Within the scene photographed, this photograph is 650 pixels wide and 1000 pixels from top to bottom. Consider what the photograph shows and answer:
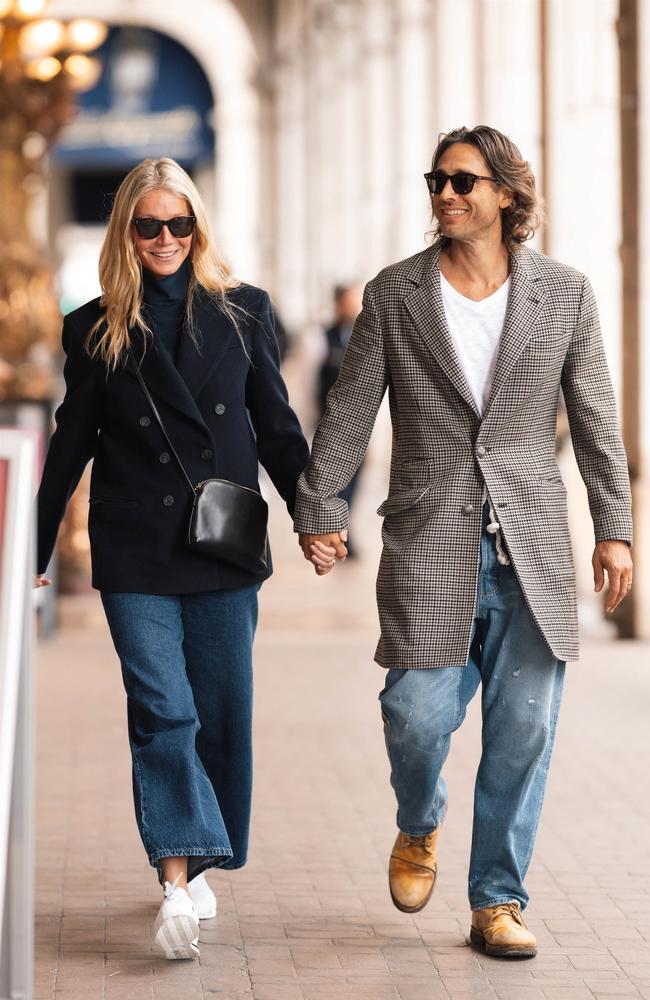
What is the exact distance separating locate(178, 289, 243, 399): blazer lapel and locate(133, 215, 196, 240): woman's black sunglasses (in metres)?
0.18

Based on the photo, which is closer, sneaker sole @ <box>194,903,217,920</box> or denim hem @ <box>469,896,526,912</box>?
denim hem @ <box>469,896,526,912</box>

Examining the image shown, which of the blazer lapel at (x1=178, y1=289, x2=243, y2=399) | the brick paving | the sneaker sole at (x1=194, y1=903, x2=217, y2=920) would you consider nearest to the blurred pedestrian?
the brick paving

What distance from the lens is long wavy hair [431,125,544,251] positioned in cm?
422

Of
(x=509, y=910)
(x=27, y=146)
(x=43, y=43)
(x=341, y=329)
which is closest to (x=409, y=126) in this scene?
(x=27, y=146)

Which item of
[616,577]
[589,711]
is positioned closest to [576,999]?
[616,577]

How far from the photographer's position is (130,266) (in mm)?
4422

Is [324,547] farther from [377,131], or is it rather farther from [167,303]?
[377,131]

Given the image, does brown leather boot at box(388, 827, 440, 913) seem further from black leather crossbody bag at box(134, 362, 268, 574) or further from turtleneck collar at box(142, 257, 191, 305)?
turtleneck collar at box(142, 257, 191, 305)

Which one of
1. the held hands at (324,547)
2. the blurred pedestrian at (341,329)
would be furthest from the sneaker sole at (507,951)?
the blurred pedestrian at (341,329)

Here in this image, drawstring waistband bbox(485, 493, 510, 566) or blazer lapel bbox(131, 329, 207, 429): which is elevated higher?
blazer lapel bbox(131, 329, 207, 429)

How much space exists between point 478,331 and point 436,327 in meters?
Result: 0.12

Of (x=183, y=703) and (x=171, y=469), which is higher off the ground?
(x=171, y=469)

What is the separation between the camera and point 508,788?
4.34 m

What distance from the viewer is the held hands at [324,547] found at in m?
4.39
